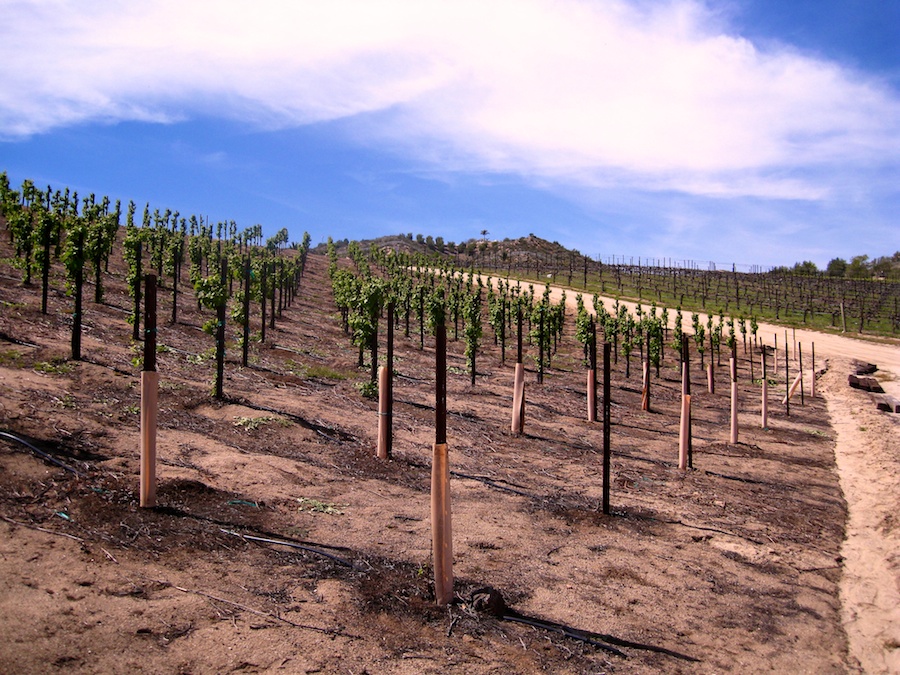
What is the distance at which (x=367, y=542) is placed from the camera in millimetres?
8336

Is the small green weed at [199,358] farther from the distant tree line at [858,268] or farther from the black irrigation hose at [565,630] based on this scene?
the distant tree line at [858,268]

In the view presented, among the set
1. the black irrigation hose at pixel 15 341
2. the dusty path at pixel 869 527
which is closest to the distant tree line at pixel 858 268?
the dusty path at pixel 869 527

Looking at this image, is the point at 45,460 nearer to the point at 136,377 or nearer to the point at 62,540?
the point at 62,540

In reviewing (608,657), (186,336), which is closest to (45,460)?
(608,657)

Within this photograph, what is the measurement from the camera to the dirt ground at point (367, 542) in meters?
5.82

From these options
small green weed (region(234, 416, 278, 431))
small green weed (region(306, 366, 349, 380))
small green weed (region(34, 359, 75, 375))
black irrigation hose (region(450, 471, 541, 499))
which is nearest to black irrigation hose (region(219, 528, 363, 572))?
black irrigation hose (region(450, 471, 541, 499))

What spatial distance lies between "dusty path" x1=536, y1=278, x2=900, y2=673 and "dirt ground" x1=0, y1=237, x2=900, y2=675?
90mm

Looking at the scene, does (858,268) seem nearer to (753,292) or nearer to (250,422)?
(753,292)

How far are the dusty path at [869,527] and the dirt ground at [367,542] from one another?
0.09m

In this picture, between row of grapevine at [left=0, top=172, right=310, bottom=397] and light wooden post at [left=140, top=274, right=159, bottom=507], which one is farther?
row of grapevine at [left=0, top=172, right=310, bottom=397]

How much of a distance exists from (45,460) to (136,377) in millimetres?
6771

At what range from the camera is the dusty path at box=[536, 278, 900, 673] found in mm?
8570

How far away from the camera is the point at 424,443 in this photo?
14680 mm

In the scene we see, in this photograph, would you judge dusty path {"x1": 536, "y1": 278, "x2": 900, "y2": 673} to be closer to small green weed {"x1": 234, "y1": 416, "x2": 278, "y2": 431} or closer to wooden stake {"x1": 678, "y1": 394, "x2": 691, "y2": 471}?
wooden stake {"x1": 678, "y1": 394, "x2": 691, "y2": 471}
